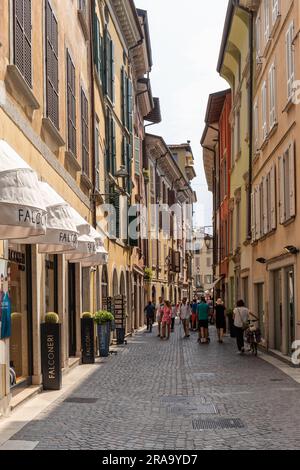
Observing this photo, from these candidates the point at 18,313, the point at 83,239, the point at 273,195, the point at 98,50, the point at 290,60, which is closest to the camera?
the point at 18,313

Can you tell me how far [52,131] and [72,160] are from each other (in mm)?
2949

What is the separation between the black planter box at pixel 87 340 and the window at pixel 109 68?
402 inches

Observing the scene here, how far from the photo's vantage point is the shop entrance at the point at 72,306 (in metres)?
18.2

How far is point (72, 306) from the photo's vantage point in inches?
728

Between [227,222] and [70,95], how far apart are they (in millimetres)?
19833

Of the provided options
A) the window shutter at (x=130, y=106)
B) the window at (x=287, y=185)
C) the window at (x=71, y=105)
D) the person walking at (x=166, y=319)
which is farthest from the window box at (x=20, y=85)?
the window shutter at (x=130, y=106)

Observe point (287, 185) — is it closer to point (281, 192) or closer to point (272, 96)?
point (281, 192)

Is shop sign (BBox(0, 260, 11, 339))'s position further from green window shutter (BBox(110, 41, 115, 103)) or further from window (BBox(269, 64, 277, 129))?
green window shutter (BBox(110, 41, 115, 103))

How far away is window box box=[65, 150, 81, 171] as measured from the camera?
1654 centimetres

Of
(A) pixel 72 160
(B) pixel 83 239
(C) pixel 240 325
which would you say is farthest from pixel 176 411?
(C) pixel 240 325

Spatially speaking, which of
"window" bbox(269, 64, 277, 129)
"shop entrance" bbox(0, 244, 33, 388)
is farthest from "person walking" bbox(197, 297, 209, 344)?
"shop entrance" bbox(0, 244, 33, 388)
